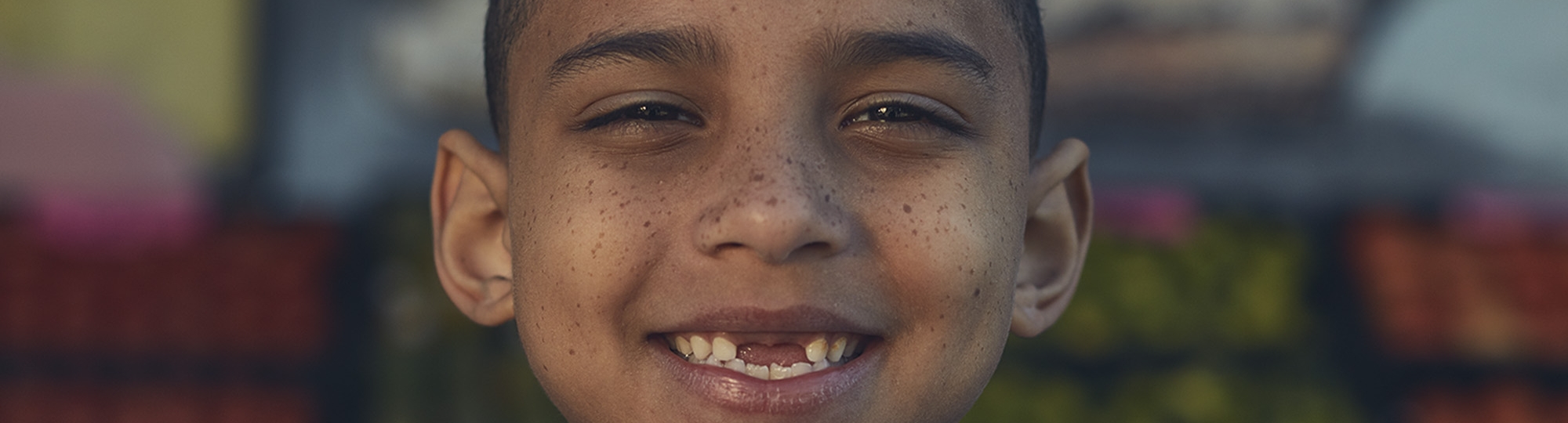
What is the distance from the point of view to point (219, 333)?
11.7 feet

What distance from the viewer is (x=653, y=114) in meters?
1.12

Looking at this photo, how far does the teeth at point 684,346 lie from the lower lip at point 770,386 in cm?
2

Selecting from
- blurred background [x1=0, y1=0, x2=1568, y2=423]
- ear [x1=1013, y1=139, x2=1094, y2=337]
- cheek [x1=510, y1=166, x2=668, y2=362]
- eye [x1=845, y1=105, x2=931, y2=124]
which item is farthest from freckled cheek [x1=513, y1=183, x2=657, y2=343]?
blurred background [x1=0, y1=0, x2=1568, y2=423]

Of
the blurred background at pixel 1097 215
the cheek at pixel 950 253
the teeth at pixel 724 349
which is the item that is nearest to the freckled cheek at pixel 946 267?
the cheek at pixel 950 253

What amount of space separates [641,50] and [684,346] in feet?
0.92

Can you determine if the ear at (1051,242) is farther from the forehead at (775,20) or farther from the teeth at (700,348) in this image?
the teeth at (700,348)

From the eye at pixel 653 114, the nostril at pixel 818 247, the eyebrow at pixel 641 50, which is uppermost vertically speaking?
the eyebrow at pixel 641 50

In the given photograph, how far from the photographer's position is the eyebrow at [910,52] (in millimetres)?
1078

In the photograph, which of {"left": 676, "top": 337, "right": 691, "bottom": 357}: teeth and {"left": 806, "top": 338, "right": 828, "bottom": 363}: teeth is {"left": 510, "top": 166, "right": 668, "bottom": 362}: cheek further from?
{"left": 806, "top": 338, "right": 828, "bottom": 363}: teeth

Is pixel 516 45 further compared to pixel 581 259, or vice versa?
pixel 516 45

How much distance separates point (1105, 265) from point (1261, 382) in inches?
22.8

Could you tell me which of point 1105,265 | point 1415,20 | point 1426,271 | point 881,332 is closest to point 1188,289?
point 1105,265

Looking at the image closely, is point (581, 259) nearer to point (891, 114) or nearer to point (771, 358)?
point (771, 358)

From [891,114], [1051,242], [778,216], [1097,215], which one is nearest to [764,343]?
[778,216]
